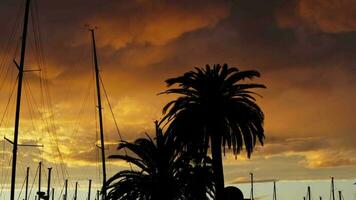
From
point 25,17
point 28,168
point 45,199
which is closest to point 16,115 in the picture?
point 25,17

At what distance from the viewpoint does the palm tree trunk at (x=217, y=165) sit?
153 feet

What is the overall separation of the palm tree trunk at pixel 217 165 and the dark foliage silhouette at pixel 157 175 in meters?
4.44

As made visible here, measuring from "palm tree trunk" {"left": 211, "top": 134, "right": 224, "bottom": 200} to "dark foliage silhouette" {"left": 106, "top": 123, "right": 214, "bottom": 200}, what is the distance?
4.44m

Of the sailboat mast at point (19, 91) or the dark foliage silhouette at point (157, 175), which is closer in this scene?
the sailboat mast at point (19, 91)

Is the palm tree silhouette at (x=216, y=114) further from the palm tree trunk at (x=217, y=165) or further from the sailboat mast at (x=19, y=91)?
the sailboat mast at (x=19, y=91)

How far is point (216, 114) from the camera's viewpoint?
46719 millimetres

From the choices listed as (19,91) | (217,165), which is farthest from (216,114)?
(19,91)

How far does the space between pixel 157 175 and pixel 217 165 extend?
7.83 m

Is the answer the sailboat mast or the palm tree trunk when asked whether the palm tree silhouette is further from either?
the sailboat mast

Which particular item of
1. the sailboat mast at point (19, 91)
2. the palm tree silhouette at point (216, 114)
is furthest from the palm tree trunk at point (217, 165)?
the sailboat mast at point (19, 91)

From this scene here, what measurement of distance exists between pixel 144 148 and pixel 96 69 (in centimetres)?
1067

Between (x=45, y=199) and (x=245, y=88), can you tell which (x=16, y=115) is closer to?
(x=245, y=88)

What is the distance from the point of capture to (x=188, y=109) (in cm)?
4750

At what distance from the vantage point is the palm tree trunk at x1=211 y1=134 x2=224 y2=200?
46.8m
